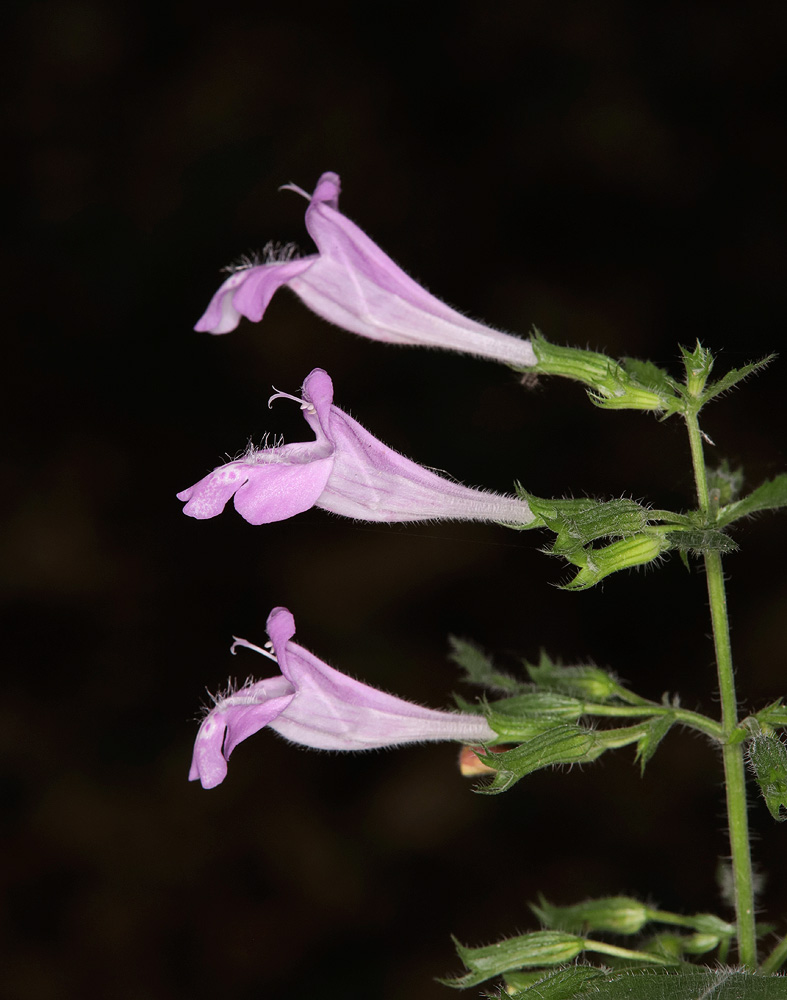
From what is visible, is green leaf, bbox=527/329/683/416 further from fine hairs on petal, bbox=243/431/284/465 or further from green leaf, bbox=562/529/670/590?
fine hairs on petal, bbox=243/431/284/465

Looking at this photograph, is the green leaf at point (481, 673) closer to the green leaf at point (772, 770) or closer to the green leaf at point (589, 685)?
the green leaf at point (589, 685)

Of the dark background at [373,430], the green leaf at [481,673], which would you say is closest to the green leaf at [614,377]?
the green leaf at [481,673]

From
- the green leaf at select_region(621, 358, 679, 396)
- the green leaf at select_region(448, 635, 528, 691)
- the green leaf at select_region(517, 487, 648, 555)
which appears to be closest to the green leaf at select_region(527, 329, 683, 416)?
the green leaf at select_region(621, 358, 679, 396)

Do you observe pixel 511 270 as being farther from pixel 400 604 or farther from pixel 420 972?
pixel 420 972

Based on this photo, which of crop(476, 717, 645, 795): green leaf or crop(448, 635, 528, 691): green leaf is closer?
crop(476, 717, 645, 795): green leaf

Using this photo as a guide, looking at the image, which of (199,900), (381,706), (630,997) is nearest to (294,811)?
(199,900)

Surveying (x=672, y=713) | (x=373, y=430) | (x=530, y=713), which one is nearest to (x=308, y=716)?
(x=530, y=713)
